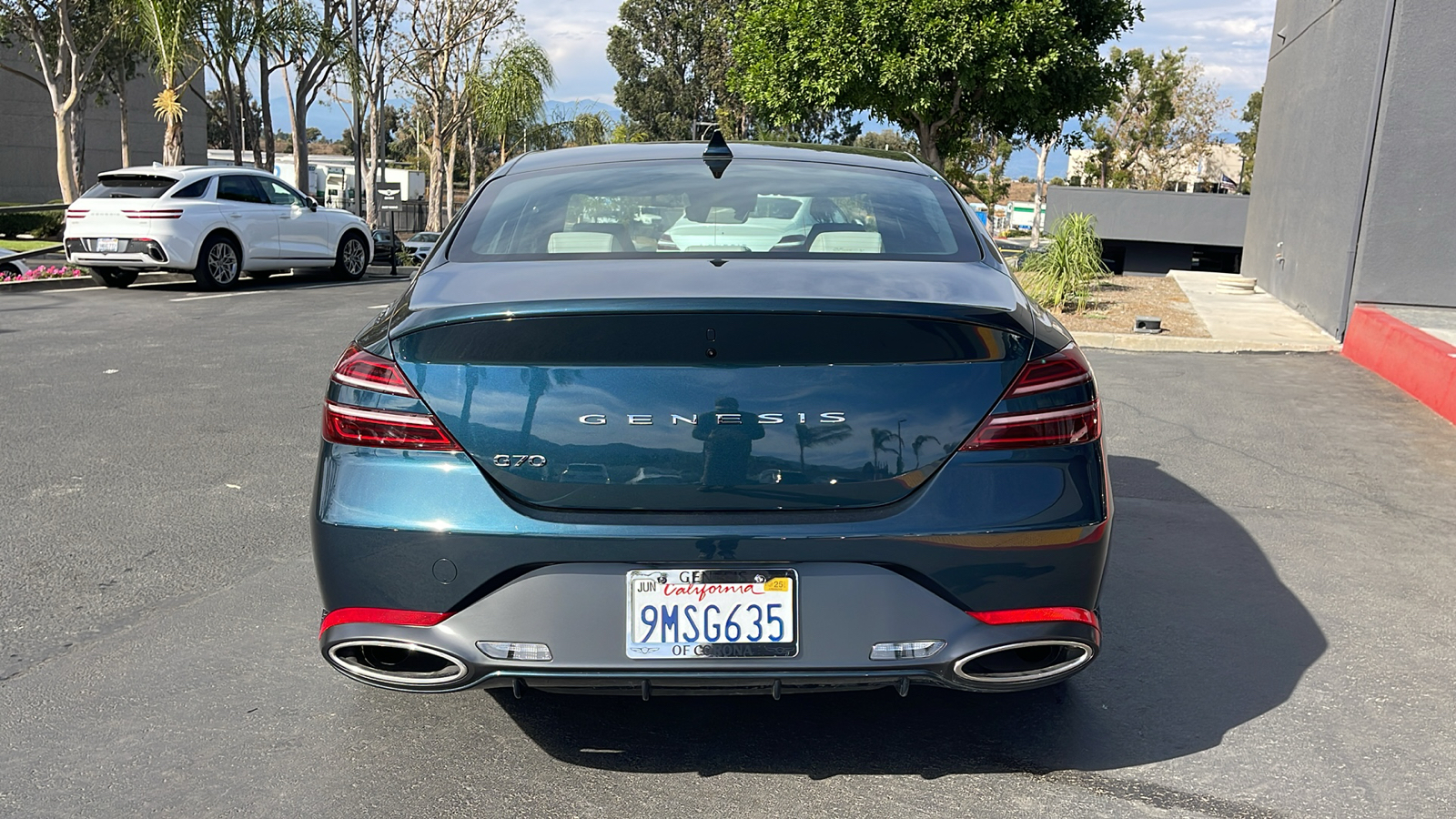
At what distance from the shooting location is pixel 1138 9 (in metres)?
24.4

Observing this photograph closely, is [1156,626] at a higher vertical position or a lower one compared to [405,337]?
lower

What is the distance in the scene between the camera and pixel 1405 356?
32.8 feet

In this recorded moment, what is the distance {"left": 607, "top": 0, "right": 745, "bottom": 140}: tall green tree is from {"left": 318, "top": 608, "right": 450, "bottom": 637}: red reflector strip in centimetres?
6366

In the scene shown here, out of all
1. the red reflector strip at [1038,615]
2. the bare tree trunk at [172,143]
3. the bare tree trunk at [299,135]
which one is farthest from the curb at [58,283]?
the bare tree trunk at [299,135]

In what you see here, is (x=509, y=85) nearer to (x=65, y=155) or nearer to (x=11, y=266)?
(x=65, y=155)

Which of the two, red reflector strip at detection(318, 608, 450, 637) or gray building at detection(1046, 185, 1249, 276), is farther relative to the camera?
gray building at detection(1046, 185, 1249, 276)

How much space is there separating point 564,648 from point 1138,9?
24.8 meters

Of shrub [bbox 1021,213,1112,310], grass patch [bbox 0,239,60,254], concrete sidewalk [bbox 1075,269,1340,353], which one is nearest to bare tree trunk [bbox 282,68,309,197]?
grass patch [bbox 0,239,60,254]

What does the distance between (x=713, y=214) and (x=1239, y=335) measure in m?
10.7

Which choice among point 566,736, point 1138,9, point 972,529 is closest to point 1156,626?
point 972,529

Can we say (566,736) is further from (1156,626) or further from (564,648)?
(1156,626)

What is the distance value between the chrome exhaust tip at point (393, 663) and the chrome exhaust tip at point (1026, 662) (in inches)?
47.6

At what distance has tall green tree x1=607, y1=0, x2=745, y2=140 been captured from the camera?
216ft

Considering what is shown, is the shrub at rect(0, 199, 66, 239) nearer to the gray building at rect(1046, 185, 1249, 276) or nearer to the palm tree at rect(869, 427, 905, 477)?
the gray building at rect(1046, 185, 1249, 276)
